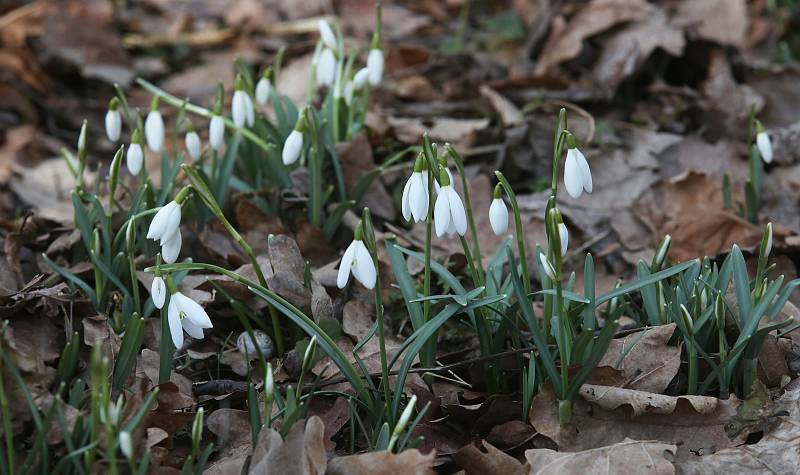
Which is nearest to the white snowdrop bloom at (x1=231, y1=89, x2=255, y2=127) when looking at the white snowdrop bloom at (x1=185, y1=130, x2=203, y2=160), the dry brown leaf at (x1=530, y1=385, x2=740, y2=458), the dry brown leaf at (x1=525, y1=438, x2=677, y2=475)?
the white snowdrop bloom at (x1=185, y1=130, x2=203, y2=160)

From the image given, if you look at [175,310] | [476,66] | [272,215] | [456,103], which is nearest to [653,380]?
[175,310]

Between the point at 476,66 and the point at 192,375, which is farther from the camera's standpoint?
the point at 476,66

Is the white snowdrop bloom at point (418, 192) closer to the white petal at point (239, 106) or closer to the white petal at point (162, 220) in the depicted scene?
the white petal at point (162, 220)

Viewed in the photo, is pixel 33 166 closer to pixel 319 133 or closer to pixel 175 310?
pixel 319 133

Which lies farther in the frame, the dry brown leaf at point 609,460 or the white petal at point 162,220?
the white petal at point 162,220

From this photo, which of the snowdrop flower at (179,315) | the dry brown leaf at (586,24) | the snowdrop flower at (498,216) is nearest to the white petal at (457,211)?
the snowdrop flower at (498,216)

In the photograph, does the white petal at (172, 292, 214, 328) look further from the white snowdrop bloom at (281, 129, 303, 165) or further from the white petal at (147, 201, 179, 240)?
the white snowdrop bloom at (281, 129, 303, 165)

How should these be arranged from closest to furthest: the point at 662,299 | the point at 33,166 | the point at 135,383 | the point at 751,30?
the point at 135,383 → the point at 662,299 → the point at 33,166 → the point at 751,30
